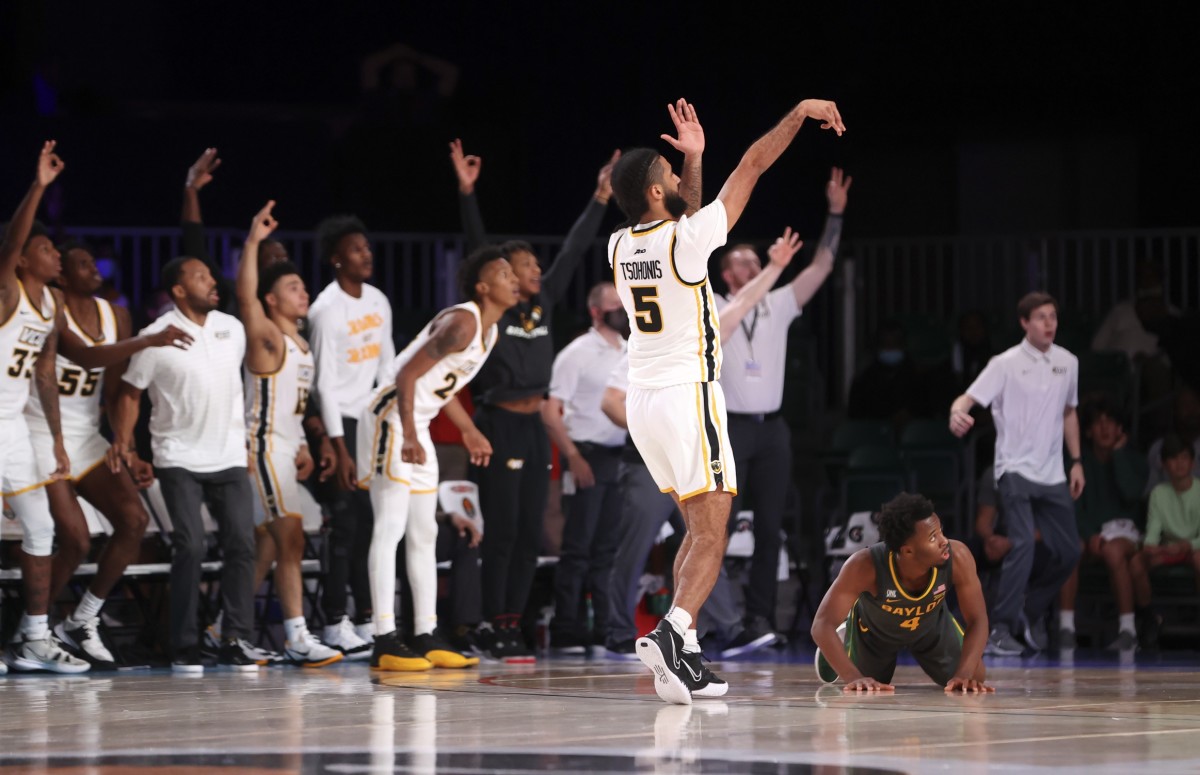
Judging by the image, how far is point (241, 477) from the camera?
9.59m

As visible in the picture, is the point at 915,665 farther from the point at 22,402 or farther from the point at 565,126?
the point at 565,126

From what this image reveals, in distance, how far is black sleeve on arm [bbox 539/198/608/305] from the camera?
10281 mm

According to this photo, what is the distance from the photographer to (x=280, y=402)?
992 cm

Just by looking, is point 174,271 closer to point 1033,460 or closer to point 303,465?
point 303,465

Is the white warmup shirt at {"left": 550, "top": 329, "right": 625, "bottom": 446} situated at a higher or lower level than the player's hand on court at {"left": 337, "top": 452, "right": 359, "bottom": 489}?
higher

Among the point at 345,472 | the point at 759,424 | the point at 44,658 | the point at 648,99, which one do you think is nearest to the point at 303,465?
the point at 345,472

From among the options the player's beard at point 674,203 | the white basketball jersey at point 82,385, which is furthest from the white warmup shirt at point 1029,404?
the white basketball jersey at point 82,385

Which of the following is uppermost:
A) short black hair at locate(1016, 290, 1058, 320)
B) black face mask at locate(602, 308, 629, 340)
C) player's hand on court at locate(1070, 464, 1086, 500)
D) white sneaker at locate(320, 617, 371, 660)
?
short black hair at locate(1016, 290, 1058, 320)

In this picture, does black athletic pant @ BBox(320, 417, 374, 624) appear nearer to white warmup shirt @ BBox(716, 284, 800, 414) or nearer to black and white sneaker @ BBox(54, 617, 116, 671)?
black and white sneaker @ BBox(54, 617, 116, 671)

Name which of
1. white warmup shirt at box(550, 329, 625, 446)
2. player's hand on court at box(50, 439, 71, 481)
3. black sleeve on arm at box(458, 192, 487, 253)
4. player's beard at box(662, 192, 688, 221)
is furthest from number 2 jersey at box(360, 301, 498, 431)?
player's beard at box(662, 192, 688, 221)

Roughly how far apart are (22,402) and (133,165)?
22.9ft

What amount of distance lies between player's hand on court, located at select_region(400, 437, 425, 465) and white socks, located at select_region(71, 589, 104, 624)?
1.93 m

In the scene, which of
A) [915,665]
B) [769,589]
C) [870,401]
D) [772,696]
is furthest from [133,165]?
[772,696]

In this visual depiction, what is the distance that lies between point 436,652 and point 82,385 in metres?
2.41
